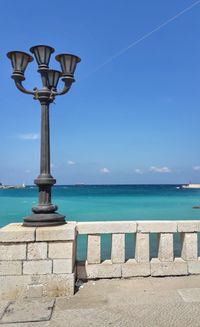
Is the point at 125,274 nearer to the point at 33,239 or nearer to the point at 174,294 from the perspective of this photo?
the point at 174,294

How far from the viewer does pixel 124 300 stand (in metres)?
4.26

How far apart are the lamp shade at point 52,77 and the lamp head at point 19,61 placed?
0.35 m

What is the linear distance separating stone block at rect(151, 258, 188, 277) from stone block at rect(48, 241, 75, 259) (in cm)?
147

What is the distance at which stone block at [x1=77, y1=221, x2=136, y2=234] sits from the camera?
201 inches

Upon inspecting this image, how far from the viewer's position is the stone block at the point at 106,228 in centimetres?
510

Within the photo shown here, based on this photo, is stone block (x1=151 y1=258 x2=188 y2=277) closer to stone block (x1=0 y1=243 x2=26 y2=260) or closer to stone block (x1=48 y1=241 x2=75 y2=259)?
stone block (x1=48 y1=241 x2=75 y2=259)

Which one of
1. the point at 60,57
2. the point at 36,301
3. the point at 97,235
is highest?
the point at 60,57

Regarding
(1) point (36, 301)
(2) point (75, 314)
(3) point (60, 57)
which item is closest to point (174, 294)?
(2) point (75, 314)

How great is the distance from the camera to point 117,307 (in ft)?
13.2

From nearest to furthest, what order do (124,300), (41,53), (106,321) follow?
(106,321)
(124,300)
(41,53)

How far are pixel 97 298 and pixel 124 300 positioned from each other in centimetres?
38

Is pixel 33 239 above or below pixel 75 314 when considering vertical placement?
above

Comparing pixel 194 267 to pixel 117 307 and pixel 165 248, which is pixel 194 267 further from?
pixel 117 307

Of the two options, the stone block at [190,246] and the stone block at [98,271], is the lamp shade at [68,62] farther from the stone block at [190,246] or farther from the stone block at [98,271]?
the stone block at [190,246]
